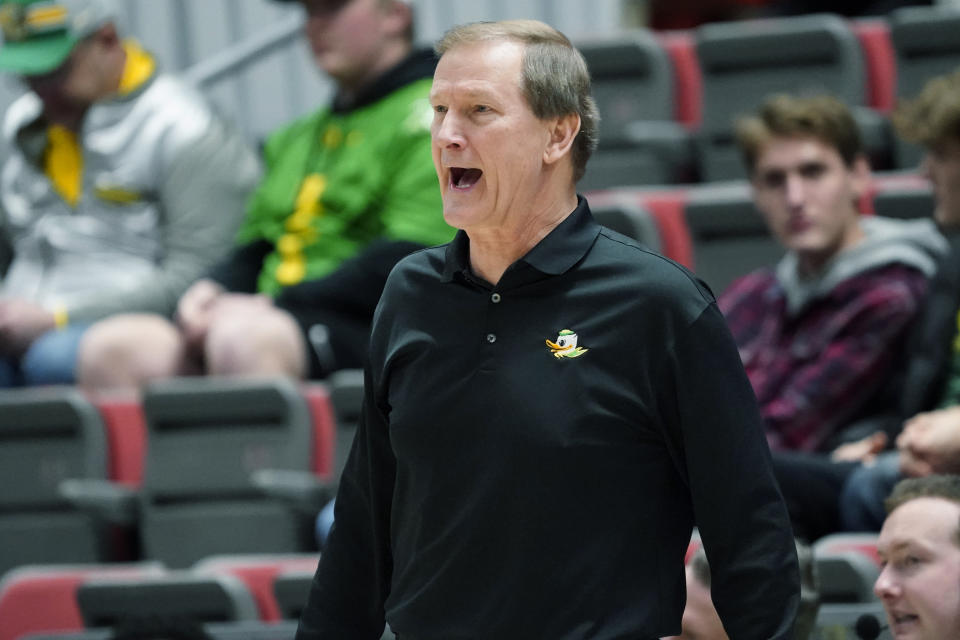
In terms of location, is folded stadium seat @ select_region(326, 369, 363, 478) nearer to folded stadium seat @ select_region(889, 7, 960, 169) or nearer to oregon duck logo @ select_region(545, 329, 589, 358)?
folded stadium seat @ select_region(889, 7, 960, 169)

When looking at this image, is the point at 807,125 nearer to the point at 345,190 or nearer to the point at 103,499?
the point at 345,190

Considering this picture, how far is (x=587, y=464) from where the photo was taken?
1057 millimetres

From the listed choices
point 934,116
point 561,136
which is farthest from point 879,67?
point 561,136

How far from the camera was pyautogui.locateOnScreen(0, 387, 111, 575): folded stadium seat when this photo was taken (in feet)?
8.55

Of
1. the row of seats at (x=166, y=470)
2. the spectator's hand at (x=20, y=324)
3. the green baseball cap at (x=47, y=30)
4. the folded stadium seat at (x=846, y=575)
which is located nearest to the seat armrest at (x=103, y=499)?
the row of seats at (x=166, y=470)

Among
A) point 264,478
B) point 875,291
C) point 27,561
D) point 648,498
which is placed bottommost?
point 27,561

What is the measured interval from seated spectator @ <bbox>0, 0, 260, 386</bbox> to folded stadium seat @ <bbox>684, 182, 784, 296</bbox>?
34.7 inches

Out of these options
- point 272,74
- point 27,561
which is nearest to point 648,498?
point 27,561

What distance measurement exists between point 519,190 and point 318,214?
173 centimetres

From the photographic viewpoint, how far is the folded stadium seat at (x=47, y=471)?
261 cm

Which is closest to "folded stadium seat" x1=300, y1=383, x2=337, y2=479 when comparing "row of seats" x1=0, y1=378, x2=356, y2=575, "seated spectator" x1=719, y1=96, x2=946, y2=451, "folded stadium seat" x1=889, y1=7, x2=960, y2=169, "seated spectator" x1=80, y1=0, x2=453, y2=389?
"row of seats" x1=0, y1=378, x2=356, y2=575

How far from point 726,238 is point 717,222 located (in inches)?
1.5

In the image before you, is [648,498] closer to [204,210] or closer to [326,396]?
[326,396]

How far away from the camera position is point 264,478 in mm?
2410
